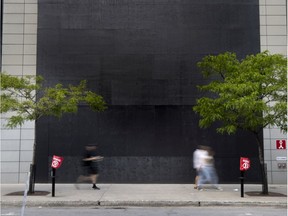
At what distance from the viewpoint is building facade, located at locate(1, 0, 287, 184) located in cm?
1739

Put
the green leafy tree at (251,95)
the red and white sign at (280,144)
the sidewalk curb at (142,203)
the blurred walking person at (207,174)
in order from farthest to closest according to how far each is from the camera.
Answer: the red and white sign at (280,144)
the blurred walking person at (207,174)
the green leafy tree at (251,95)
the sidewalk curb at (142,203)

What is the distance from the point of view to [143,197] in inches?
528

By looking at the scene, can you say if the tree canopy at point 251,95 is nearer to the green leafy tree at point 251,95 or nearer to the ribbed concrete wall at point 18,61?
the green leafy tree at point 251,95

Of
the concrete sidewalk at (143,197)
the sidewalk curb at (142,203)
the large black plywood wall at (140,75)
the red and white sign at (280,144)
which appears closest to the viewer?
the sidewalk curb at (142,203)

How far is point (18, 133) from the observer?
58.1ft

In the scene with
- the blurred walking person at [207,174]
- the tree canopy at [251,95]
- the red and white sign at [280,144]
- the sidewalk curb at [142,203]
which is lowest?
the sidewalk curb at [142,203]

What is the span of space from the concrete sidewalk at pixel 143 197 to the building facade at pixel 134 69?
1.29 metres

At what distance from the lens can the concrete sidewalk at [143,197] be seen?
41.1ft

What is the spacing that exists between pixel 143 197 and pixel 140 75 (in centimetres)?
611

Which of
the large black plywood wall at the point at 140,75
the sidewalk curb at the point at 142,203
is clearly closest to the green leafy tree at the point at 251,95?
the sidewalk curb at the point at 142,203

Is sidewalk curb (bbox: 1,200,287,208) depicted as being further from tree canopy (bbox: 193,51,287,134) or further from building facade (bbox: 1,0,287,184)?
building facade (bbox: 1,0,287,184)

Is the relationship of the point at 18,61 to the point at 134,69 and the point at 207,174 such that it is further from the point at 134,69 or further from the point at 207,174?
the point at 207,174

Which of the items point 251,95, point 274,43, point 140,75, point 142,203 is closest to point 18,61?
point 140,75

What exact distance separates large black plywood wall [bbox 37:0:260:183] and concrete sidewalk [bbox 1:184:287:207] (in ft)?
4.28
